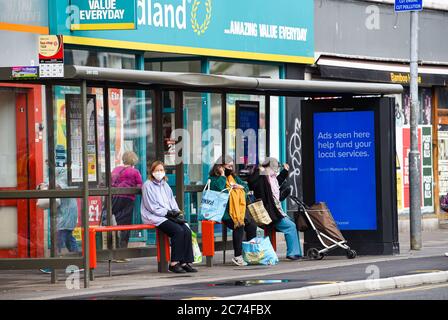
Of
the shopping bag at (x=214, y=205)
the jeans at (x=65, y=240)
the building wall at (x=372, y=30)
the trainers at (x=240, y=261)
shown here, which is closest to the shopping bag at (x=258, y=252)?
the trainers at (x=240, y=261)

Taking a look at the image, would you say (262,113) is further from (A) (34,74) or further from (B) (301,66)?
(A) (34,74)

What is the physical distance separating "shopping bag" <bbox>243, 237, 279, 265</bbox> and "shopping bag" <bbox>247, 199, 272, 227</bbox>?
38 cm

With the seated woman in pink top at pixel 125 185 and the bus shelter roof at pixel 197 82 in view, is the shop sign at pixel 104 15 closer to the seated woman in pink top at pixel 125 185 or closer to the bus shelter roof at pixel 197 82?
the bus shelter roof at pixel 197 82

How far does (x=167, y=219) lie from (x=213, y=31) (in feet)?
21.0

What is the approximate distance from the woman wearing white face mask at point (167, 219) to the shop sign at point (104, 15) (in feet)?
9.98

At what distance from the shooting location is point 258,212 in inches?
778

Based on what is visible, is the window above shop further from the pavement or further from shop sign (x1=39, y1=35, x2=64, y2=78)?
shop sign (x1=39, y1=35, x2=64, y2=78)

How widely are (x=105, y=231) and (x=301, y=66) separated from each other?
928cm

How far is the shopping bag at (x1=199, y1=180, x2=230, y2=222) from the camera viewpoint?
1906 cm

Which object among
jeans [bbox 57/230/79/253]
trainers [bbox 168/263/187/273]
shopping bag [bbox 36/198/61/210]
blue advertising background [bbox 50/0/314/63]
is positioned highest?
blue advertising background [bbox 50/0/314/63]

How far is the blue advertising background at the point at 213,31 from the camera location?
21.2 m

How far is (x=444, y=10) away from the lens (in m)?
30.2

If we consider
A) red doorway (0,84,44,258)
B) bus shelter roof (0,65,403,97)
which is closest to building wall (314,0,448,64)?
bus shelter roof (0,65,403,97)

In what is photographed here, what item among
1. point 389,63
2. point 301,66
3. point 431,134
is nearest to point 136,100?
point 301,66
